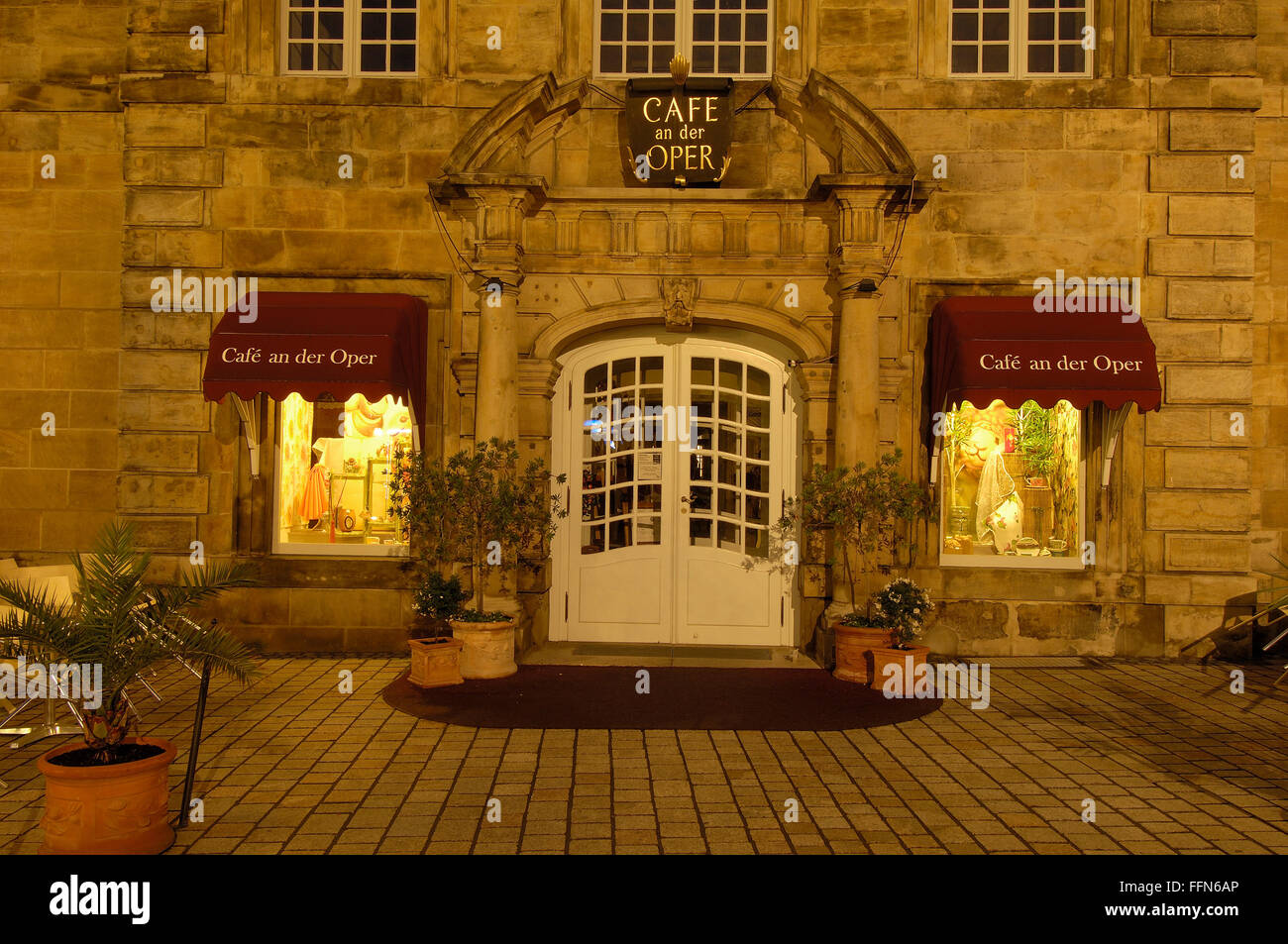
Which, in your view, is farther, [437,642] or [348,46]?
[348,46]

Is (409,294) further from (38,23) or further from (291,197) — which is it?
(38,23)

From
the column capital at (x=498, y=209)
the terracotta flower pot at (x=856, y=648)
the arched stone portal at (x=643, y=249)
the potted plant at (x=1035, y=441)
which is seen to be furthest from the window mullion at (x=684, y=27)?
the terracotta flower pot at (x=856, y=648)

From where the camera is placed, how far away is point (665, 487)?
8.93 metres

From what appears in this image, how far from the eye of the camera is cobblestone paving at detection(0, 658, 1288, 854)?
453 cm

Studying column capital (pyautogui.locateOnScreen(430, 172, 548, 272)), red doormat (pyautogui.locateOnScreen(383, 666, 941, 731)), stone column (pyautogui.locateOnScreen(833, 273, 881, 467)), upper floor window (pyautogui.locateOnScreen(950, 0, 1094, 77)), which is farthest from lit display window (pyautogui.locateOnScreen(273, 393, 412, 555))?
upper floor window (pyautogui.locateOnScreen(950, 0, 1094, 77))

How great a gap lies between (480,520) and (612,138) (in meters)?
3.71

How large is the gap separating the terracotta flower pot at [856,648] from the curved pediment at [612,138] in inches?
149

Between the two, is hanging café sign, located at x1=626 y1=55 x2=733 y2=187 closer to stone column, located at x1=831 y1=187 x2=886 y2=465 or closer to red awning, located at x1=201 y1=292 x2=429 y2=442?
stone column, located at x1=831 y1=187 x2=886 y2=465

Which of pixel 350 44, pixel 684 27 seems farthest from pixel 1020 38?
pixel 350 44

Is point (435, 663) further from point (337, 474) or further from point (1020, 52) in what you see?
point (1020, 52)

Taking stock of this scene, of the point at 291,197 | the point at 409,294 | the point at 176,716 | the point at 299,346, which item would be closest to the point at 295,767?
the point at 176,716

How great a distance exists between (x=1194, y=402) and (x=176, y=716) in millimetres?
8526

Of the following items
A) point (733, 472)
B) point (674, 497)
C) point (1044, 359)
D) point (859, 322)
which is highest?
point (859, 322)

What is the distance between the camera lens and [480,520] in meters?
7.69
